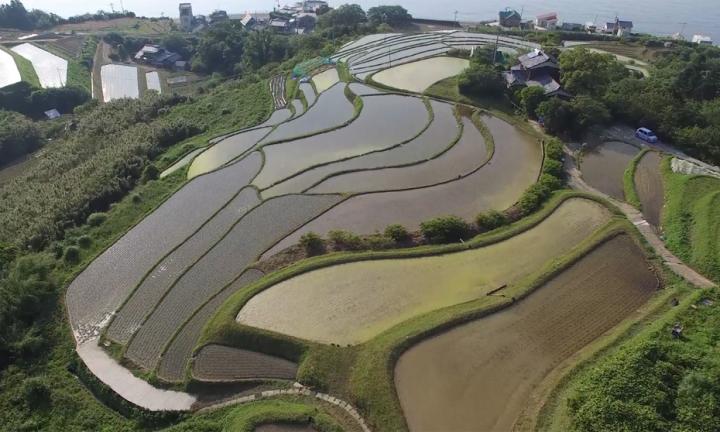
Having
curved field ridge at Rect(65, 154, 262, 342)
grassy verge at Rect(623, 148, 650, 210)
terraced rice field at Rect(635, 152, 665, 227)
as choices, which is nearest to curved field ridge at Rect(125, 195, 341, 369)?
curved field ridge at Rect(65, 154, 262, 342)

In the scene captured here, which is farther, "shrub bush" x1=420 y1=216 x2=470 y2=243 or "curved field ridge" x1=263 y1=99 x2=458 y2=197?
"curved field ridge" x1=263 y1=99 x2=458 y2=197

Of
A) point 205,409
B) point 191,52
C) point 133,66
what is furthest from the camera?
point 191,52

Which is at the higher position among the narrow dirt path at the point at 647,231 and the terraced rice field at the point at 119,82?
the terraced rice field at the point at 119,82

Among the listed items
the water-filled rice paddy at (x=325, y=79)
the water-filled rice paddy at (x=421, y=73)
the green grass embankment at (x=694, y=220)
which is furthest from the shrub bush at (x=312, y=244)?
the water-filled rice paddy at (x=325, y=79)

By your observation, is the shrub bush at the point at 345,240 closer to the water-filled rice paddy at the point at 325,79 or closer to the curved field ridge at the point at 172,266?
the curved field ridge at the point at 172,266

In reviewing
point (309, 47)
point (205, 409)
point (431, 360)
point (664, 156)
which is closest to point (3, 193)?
point (205, 409)

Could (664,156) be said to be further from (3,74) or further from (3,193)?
(3,74)

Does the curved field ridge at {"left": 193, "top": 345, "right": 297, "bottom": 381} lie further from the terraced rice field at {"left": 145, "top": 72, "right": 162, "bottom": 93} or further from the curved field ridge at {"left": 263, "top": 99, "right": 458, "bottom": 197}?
the terraced rice field at {"left": 145, "top": 72, "right": 162, "bottom": 93}
